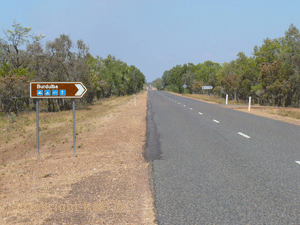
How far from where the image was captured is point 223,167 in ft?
21.3

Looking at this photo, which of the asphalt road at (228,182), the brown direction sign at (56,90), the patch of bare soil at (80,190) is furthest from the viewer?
the brown direction sign at (56,90)

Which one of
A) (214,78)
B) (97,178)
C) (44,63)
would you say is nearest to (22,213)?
(97,178)

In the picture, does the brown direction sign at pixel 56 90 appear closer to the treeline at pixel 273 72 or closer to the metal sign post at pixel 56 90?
the metal sign post at pixel 56 90

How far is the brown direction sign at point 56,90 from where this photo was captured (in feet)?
26.0

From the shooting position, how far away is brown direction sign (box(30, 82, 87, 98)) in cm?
793

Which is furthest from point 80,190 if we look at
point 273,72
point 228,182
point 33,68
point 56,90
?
point 273,72

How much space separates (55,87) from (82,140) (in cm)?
450

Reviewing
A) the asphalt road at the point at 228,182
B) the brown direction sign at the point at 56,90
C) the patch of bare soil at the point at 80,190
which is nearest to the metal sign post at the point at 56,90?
the brown direction sign at the point at 56,90

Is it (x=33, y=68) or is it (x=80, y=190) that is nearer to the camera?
(x=80, y=190)

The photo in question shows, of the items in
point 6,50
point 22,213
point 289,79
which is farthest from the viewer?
point 289,79

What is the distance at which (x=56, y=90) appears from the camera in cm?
795

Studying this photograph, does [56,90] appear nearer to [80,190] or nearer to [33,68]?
[80,190]

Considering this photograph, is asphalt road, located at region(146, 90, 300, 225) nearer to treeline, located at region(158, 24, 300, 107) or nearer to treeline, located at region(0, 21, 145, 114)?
treeline, located at region(0, 21, 145, 114)

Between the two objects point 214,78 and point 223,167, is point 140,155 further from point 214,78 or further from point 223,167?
point 214,78
